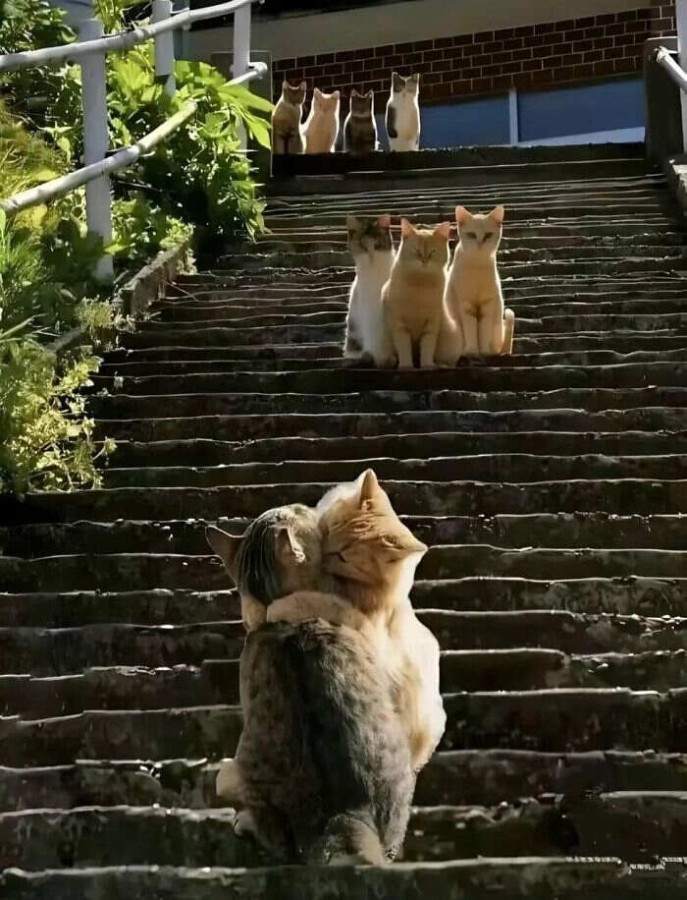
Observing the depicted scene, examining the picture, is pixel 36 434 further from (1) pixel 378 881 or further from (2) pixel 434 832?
(1) pixel 378 881

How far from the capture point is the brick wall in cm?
1237

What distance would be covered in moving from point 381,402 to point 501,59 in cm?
968

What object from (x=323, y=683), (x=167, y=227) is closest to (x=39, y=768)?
(x=323, y=683)

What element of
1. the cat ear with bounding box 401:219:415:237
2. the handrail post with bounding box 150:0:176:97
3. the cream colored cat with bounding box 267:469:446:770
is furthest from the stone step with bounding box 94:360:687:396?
the handrail post with bounding box 150:0:176:97

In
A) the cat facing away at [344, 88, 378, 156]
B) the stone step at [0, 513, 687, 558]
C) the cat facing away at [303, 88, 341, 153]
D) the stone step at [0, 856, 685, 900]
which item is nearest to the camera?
the stone step at [0, 856, 685, 900]

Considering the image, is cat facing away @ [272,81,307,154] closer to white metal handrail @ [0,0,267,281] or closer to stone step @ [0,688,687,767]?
white metal handrail @ [0,0,267,281]

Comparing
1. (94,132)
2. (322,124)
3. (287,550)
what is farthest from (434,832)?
(322,124)

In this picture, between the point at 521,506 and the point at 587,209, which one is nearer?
the point at 521,506

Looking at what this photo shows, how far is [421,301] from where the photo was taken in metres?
4.57

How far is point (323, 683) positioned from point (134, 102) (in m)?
5.84

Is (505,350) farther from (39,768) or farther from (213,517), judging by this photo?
(39,768)

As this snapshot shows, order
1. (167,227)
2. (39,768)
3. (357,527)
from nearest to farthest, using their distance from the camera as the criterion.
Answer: (357,527)
(39,768)
(167,227)

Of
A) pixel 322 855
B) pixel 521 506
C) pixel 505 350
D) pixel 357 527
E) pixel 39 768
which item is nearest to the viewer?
pixel 322 855

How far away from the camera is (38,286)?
15.8ft
